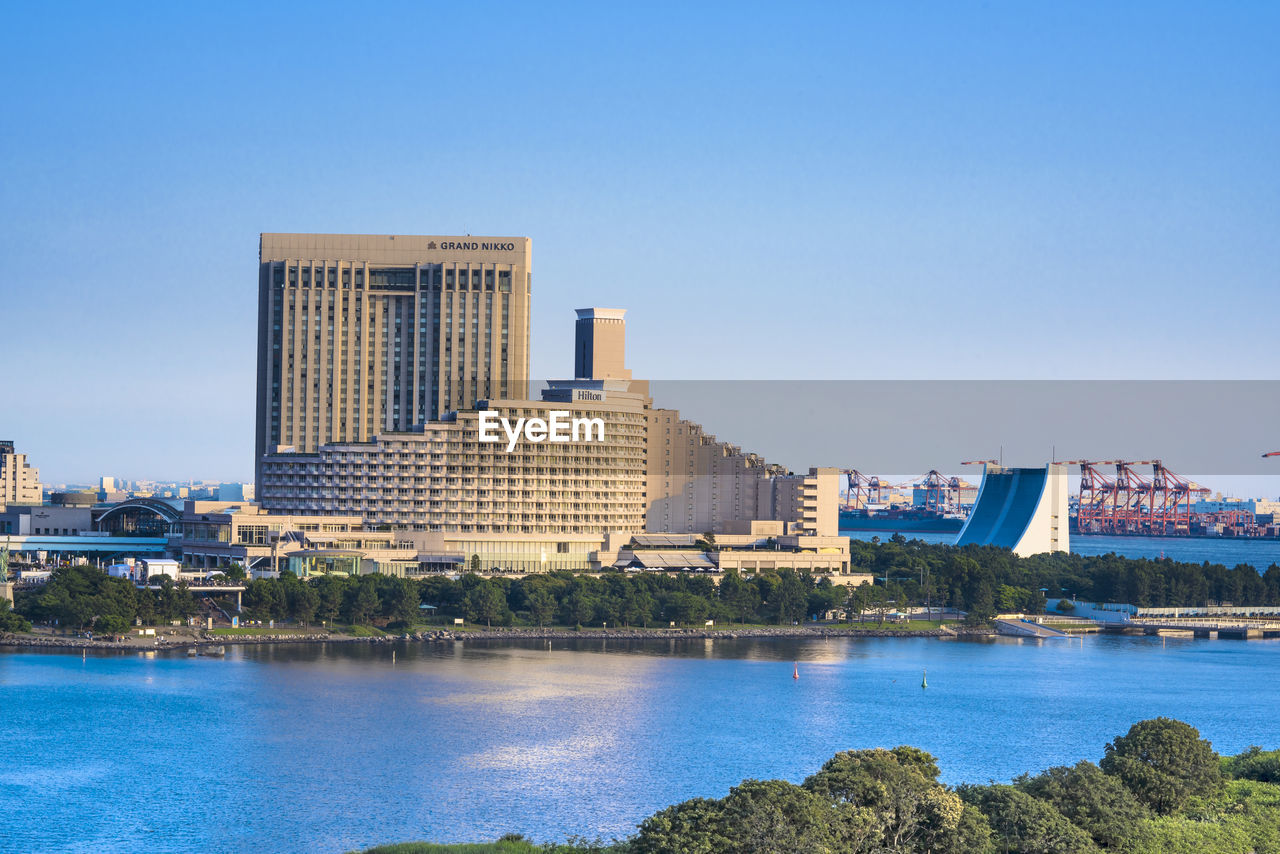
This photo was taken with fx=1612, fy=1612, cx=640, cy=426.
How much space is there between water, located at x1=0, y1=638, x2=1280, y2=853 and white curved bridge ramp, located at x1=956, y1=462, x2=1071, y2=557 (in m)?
41.4

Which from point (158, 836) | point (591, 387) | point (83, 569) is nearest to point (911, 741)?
point (158, 836)

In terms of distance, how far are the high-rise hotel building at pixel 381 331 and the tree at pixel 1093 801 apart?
62.0m

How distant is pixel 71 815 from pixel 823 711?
21.2 m

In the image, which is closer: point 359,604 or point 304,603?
point 304,603

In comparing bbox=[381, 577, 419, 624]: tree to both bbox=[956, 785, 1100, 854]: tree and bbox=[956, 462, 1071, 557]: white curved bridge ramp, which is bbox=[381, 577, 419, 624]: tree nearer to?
bbox=[956, 785, 1100, 854]: tree

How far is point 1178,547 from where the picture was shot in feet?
563

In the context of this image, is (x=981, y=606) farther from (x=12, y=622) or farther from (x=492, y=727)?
(x=12, y=622)

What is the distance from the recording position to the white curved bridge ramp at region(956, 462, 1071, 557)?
339ft

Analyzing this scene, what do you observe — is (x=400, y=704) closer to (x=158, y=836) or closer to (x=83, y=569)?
(x=158, y=836)

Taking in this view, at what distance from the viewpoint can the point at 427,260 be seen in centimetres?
8662

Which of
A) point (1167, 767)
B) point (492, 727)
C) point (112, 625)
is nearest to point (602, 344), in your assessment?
point (112, 625)

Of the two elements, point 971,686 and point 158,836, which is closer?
point 158,836

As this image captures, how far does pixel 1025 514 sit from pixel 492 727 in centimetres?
6979

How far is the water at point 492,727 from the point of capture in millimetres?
31859
